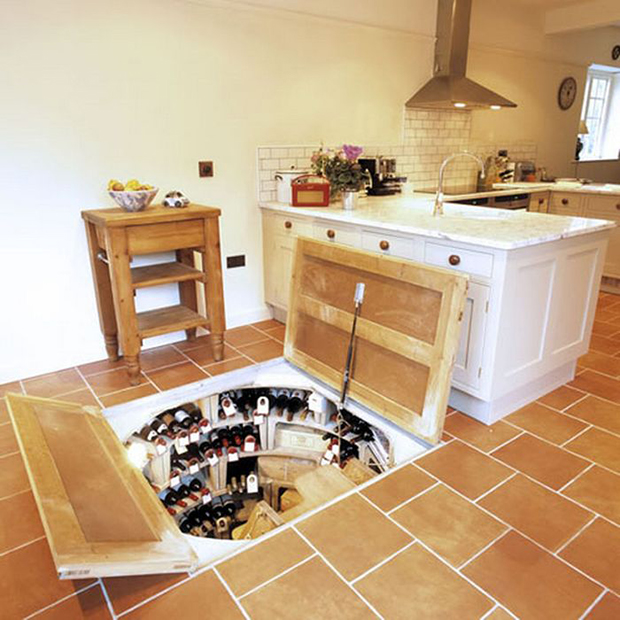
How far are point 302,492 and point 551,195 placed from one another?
13.4ft

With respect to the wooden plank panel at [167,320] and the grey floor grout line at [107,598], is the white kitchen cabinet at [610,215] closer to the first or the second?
the wooden plank panel at [167,320]

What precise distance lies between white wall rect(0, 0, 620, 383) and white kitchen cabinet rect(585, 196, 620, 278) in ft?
7.19

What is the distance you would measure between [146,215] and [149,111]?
0.76m

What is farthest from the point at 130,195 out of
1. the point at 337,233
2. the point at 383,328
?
the point at 383,328

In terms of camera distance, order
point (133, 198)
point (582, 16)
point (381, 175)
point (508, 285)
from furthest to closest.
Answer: point (582, 16) → point (381, 175) → point (133, 198) → point (508, 285)

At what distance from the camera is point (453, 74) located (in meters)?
4.27

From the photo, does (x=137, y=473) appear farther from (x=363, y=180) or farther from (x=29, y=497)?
(x=363, y=180)

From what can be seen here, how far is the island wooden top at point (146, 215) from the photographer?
2605mm

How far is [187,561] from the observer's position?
63.0 inches

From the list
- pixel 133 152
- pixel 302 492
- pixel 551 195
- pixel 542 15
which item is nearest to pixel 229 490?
pixel 302 492

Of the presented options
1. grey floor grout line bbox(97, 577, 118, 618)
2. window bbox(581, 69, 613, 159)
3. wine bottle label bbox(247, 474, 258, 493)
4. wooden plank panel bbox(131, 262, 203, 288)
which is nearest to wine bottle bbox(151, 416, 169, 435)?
wine bottle label bbox(247, 474, 258, 493)

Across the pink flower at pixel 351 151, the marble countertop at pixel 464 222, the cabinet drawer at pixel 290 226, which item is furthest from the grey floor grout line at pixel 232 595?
the pink flower at pixel 351 151

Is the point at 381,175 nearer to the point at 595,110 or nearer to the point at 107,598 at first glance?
the point at 107,598

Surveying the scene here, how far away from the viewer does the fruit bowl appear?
2725 millimetres
